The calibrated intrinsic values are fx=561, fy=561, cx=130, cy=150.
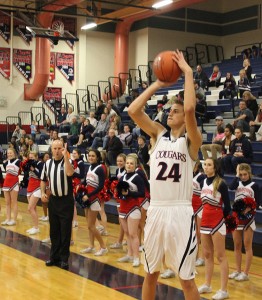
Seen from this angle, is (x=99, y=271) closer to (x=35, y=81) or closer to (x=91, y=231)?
(x=91, y=231)

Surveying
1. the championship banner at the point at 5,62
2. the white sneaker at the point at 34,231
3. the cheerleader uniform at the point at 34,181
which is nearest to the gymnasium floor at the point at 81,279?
the white sneaker at the point at 34,231

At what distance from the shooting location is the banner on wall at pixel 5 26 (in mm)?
21167

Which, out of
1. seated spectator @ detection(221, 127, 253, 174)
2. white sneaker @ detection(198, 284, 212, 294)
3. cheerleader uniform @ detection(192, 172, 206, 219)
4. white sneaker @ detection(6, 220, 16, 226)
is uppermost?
seated spectator @ detection(221, 127, 253, 174)

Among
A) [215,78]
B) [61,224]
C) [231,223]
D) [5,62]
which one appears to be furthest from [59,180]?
[5,62]

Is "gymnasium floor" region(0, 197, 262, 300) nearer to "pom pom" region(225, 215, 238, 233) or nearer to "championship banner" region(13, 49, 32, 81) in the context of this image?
"pom pom" region(225, 215, 238, 233)

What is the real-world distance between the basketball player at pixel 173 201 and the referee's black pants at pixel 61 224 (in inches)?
128

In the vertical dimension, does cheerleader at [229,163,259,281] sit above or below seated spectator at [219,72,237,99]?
below

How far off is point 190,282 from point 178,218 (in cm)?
43

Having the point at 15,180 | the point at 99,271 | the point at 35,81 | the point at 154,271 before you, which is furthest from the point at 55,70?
the point at 154,271

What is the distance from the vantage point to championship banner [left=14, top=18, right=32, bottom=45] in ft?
70.0

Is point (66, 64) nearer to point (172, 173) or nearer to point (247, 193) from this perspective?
point (247, 193)

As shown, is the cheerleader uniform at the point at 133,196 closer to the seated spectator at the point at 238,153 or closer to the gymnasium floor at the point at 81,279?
the gymnasium floor at the point at 81,279

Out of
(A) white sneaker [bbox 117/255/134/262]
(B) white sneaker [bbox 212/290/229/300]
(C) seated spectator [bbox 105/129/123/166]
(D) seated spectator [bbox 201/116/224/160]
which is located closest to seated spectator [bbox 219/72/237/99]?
(D) seated spectator [bbox 201/116/224/160]

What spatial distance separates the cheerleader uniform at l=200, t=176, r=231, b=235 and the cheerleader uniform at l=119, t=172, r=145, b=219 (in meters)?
1.32
